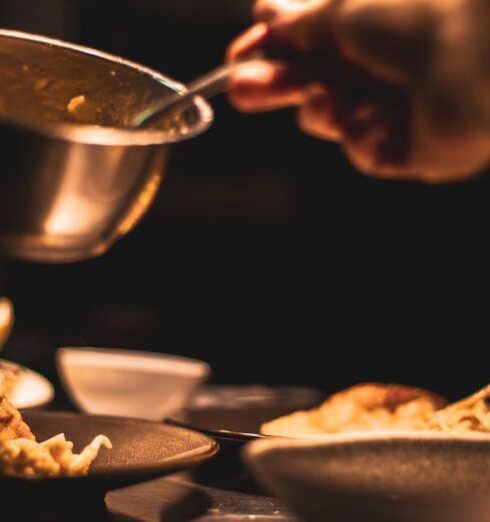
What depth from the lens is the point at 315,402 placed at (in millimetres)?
1464

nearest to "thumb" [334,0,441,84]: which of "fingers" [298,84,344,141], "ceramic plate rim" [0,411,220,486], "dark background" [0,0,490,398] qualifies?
"fingers" [298,84,344,141]

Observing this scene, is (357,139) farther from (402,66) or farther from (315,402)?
(315,402)

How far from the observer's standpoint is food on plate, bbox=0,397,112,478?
2.64 feet

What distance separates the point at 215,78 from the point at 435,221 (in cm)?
268

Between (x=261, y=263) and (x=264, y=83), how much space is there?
123 inches

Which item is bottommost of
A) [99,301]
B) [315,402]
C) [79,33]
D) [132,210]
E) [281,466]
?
[99,301]

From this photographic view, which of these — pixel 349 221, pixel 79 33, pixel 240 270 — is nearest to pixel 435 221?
pixel 349 221

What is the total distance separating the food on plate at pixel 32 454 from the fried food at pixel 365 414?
330 millimetres

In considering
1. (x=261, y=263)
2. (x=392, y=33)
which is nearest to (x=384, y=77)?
(x=392, y=33)

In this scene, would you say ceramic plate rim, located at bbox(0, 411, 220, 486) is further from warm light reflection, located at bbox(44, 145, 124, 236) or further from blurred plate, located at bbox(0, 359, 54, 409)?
blurred plate, located at bbox(0, 359, 54, 409)

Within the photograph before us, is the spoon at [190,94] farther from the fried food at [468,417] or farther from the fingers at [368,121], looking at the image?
the fried food at [468,417]

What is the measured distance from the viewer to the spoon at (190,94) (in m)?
0.83

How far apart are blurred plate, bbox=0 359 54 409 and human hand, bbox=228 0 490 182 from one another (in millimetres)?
507

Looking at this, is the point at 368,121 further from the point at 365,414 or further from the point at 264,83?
the point at 365,414
